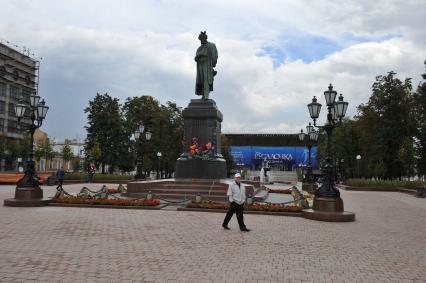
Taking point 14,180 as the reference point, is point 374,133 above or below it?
above

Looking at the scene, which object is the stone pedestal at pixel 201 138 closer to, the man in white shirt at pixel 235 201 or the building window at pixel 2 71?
the man in white shirt at pixel 235 201

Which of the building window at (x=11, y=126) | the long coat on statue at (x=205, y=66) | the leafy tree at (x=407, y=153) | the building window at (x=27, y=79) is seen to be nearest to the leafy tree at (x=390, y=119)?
the leafy tree at (x=407, y=153)

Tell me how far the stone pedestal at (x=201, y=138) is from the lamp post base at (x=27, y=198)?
7.73 metres

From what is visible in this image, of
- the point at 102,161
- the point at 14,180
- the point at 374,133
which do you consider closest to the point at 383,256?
the point at 14,180

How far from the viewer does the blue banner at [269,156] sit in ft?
316

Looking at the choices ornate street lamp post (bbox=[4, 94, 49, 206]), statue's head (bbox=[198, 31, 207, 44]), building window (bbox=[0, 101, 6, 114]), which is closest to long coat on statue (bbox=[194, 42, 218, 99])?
statue's head (bbox=[198, 31, 207, 44])

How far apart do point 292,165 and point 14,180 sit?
6823 cm

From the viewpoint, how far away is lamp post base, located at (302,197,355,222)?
1486 cm

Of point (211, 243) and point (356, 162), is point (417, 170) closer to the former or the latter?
point (356, 162)

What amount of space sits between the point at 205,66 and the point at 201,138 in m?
4.41

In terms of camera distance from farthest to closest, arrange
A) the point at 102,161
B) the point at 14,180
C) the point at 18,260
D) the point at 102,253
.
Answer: the point at 102,161, the point at 14,180, the point at 102,253, the point at 18,260

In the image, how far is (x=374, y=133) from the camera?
49.1 meters

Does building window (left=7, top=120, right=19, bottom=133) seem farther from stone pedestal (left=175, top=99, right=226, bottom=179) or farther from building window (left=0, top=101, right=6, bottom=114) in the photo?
stone pedestal (left=175, top=99, right=226, bottom=179)

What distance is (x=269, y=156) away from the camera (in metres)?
97.1
